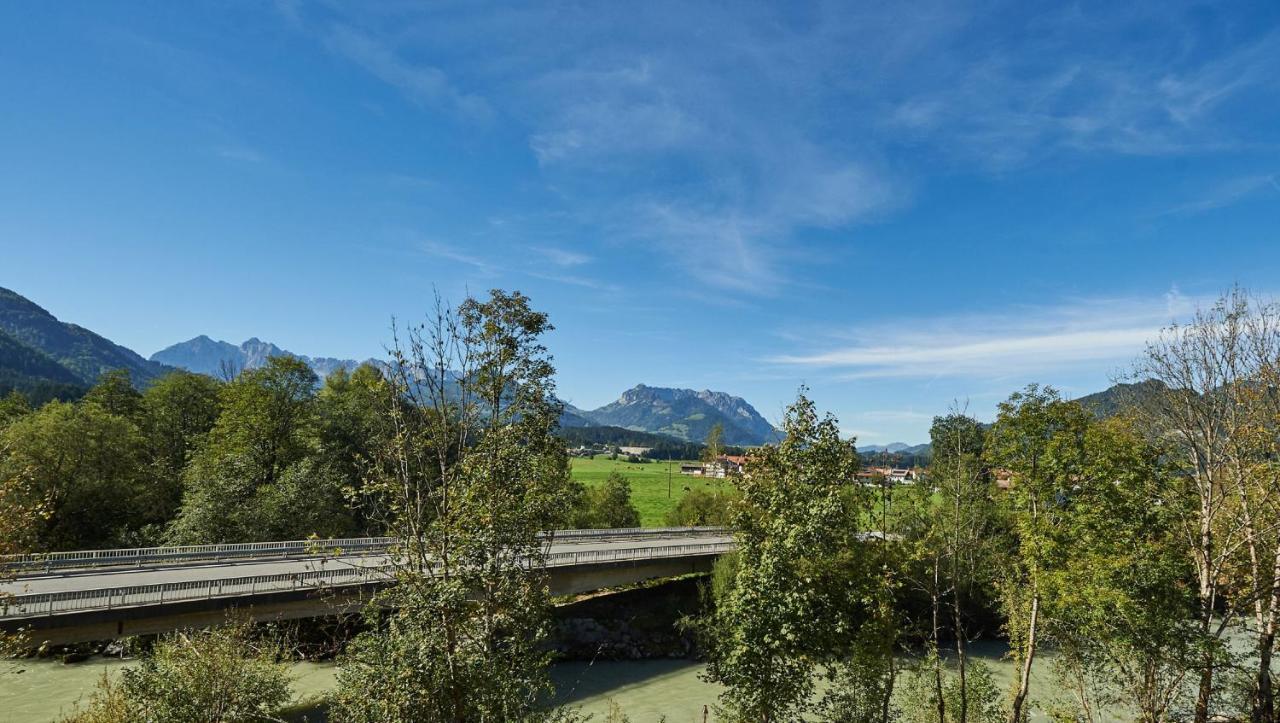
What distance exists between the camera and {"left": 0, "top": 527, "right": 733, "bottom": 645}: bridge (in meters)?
22.4

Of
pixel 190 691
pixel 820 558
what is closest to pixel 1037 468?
pixel 820 558

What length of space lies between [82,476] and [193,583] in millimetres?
24791

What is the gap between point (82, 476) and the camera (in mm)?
41688

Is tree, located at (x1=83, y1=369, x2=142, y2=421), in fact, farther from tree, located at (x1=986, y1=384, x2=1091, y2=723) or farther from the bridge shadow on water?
tree, located at (x1=986, y1=384, x2=1091, y2=723)

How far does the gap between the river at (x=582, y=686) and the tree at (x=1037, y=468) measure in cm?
1226

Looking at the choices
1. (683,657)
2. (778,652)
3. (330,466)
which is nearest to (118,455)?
(330,466)

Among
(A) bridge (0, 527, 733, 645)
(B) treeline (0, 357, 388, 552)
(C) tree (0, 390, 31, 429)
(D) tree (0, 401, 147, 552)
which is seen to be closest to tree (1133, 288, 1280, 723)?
(A) bridge (0, 527, 733, 645)

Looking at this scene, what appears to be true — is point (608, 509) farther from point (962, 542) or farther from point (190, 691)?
point (190, 691)

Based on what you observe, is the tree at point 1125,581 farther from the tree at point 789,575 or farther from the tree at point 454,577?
the tree at point 454,577

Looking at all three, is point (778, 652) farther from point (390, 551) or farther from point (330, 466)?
point (330, 466)

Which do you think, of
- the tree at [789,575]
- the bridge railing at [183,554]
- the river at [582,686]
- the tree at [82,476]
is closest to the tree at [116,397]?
the tree at [82,476]

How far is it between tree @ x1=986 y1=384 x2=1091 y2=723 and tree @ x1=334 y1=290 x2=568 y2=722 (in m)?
15.8

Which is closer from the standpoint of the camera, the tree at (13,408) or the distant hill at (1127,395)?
the distant hill at (1127,395)

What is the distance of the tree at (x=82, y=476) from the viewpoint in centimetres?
4031
